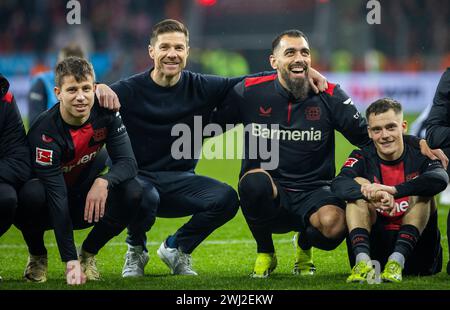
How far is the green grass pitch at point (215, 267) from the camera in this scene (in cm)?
479

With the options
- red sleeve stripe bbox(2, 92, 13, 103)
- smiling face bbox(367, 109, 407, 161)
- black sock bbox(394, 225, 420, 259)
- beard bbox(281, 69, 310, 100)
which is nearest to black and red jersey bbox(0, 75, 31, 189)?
red sleeve stripe bbox(2, 92, 13, 103)

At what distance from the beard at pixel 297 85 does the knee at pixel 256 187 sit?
613mm

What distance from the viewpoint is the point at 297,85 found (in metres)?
5.45

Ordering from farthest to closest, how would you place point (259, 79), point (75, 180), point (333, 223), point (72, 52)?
point (72, 52) < point (259, 79) < point (75, 180) < point (333, 223)

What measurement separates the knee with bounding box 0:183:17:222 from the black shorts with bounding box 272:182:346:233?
1.56 meters

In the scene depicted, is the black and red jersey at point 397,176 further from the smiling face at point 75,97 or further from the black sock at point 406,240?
the smiling face at point 75,97

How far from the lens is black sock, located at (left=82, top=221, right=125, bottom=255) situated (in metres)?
5.16

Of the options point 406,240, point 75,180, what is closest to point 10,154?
point 75,180

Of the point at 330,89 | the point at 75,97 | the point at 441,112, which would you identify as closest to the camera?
the point at 75,97

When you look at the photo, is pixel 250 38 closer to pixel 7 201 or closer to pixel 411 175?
pixel 411 175

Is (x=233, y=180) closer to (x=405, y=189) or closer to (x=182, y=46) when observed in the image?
(x=182, y=46)

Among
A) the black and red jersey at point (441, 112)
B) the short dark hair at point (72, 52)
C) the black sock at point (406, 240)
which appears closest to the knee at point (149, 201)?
the black sock at point (406, 240)

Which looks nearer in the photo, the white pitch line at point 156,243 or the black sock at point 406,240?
the black sock at point 406,240

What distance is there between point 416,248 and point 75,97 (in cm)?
216
